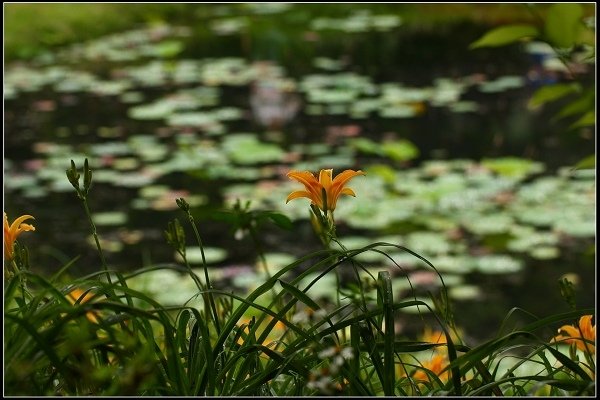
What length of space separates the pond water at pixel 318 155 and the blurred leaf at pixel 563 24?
1936 mm

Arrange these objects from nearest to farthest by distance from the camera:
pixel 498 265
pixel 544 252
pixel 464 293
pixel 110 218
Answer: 1. pixel 464 293
2. pixel 498 265
3. pixel 544 252
4. pixel 110 218

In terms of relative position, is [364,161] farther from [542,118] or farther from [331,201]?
[331,201]

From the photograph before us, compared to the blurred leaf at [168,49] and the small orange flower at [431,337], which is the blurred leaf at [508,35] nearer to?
the small orange flower at [431,337]

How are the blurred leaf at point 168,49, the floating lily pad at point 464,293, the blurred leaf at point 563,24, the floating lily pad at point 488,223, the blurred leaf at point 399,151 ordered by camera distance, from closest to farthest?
the blurred leaf at point 563,24 → the floating lily pad at point 464,293 → the floating lily pad at point 488,223 → the blurred leaf at point 399,151 → the blurred leaf at point 168,49

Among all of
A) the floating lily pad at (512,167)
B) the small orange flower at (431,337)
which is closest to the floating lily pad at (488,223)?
the floating lily pad at (512,167)

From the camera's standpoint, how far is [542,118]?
271 inches

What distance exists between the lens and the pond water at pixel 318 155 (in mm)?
4824

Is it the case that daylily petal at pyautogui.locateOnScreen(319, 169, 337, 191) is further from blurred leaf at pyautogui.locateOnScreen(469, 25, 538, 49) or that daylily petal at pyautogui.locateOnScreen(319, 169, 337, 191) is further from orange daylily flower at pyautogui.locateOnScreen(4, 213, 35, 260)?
blurred leaf at pyautogui.locateOnScreen(469, 25, 538, 49)

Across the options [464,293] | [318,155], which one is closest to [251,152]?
[318,155]

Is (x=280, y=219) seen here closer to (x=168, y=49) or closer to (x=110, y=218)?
(x=110, y=218)

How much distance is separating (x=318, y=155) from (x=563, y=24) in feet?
13.7

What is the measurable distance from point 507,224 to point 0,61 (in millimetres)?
3801

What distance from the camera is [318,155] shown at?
238 inches

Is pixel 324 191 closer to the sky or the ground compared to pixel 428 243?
closer to the sky
